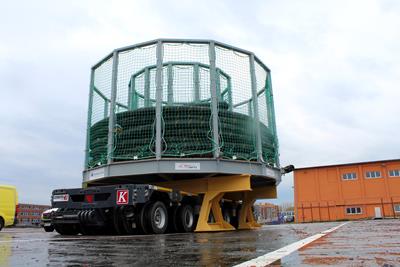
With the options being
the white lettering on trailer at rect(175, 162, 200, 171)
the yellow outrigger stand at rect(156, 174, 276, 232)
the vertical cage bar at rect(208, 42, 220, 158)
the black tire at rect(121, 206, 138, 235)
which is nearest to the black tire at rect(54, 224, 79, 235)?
the black tire at rect(121, 206, 138, 235)

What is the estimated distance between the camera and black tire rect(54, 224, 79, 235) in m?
10.8

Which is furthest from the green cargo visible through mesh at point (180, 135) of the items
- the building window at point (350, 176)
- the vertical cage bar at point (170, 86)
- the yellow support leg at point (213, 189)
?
the building window at point (350, 176)

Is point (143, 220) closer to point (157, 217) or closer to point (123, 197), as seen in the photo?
point (157, 217)

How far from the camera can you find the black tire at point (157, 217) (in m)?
10.1

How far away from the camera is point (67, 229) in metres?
10.9

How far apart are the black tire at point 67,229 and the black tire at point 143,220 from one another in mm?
2018

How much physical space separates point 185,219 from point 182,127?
121 inches

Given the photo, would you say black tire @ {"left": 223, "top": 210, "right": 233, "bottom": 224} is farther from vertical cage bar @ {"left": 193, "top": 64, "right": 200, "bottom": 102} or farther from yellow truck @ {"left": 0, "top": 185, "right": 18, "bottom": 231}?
yellow truck @ {"left": 0, "top": 185, "right": 18, "bottom": 231}

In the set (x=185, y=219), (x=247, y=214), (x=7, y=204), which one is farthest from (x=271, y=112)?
(x=7, y=204)

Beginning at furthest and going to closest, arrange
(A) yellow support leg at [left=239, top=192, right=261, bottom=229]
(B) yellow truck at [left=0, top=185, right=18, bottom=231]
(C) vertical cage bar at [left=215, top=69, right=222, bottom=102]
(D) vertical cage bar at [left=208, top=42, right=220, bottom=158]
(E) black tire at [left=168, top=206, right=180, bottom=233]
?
(A) yellow support leg at [left=239, top=192, right=261, bottom=229]
(B) yellow truck at [left=0, top=185, right=18, bottom=231]
(C) vertical cage bar at [left=215, top=69, right=222, bottom=102]
(D) vertical cage bar at [left=208, top=42, right=220, bottom=158]
(E) black tire at [left=168, top=206, right=180, bottom=233]

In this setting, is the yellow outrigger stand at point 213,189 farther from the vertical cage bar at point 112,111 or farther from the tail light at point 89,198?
the tail light at point 89,198

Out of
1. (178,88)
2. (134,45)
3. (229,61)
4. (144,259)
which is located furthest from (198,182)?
(144,259)

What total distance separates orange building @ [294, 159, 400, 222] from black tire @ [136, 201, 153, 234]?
31.0m

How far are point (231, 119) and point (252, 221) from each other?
6215 millimetres
